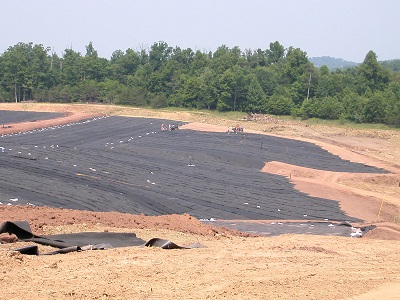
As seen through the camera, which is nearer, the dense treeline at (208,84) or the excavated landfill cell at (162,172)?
the excavated landfill cell at (162,172)

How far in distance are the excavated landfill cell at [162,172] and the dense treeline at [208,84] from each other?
1850 centimetres

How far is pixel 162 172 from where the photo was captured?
25.3 metres

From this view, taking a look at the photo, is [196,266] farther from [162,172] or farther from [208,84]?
[208,84]

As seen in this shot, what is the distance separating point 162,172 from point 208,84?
36.1 metres

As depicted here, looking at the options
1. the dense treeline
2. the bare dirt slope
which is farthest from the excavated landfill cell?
the dense treeline

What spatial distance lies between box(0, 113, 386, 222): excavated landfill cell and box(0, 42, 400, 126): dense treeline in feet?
60.7

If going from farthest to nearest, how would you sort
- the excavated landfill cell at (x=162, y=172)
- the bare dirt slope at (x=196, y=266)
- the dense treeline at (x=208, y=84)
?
the dense treeline at (x=208, y=84), the excavated landfill cell at (x=162, y=172), the bare dirt slope at (x=196, y=266)

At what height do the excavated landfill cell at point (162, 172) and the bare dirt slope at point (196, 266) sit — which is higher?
the bare dirt slope at point (196, 266)

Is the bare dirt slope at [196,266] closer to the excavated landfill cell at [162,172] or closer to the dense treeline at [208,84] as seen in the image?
the excavated landfill cell at [162,172]

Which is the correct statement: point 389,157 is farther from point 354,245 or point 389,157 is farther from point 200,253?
point 200,253

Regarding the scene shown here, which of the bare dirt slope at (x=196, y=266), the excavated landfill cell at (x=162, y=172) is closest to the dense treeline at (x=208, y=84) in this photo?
the excavated landfill cell at (x=162, y=172)

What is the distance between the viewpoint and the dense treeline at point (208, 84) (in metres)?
57.3

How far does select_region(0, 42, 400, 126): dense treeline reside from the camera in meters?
57.3

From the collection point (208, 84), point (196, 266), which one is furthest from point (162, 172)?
point (208, 84)
